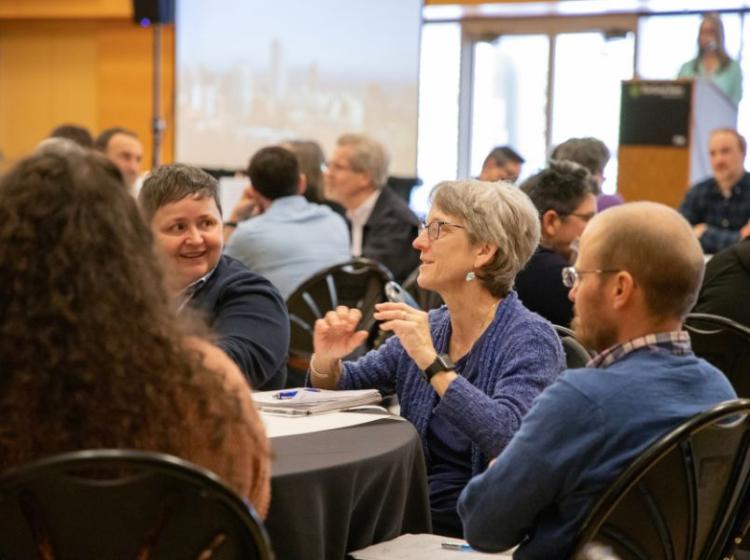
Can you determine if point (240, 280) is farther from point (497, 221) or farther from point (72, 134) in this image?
point (72, 134)

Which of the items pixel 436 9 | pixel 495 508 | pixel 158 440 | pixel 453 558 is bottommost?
pixel 453 558

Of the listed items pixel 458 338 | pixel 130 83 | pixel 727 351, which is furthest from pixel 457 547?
pixel 130 83

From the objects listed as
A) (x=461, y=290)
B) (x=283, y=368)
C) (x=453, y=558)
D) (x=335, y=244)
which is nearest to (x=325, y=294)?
(x=335, y=244)

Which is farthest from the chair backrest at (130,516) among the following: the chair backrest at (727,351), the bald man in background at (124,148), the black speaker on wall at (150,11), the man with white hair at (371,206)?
the black speaker on wall at (150,11)

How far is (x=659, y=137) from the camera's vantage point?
→ 7.32m

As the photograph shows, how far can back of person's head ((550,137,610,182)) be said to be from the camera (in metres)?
5.43

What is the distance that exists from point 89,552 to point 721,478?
3.18 feet

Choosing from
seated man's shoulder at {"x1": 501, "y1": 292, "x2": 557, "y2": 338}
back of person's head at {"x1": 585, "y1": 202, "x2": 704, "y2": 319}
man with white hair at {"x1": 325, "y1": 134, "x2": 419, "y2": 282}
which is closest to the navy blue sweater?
seated man's shoulder at {"x1": 501, "y1": 292, "x2": 557, "y2": 338}

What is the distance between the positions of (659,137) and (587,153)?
6.70 feet

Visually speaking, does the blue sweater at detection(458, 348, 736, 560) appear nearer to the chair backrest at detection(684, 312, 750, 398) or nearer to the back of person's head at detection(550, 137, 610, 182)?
the chair backrest at detection(684, 312, 750, 398)

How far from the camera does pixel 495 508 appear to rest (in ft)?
5.92

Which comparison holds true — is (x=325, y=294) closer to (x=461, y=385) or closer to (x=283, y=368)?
(x=283, y=368)

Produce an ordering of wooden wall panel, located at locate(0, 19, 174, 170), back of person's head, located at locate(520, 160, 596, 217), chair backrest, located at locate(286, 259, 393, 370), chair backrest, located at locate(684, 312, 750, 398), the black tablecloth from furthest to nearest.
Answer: wooden wall panel, located at locate(0, 19, 174, 170), chair backrest, located at locate(286, 259, 393, 370), back of person's head, located at locate(520, 160, 596, 217), chair backrest, located at locate(684, 312, 750, 398), the black tablecloth

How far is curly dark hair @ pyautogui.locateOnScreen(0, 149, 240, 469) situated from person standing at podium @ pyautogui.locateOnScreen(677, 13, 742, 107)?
762cm
